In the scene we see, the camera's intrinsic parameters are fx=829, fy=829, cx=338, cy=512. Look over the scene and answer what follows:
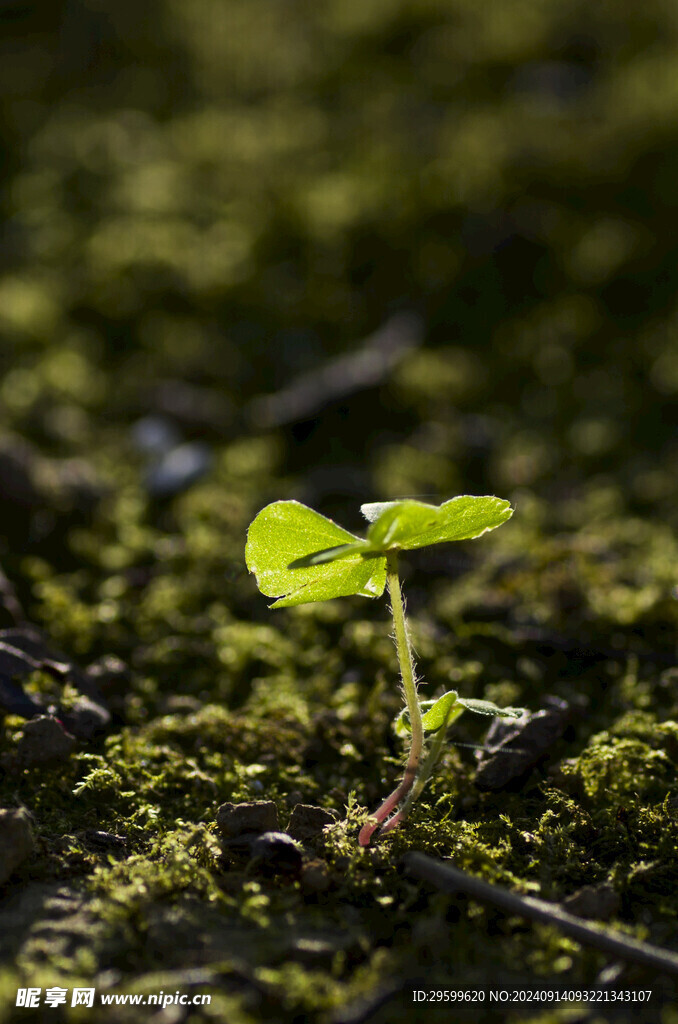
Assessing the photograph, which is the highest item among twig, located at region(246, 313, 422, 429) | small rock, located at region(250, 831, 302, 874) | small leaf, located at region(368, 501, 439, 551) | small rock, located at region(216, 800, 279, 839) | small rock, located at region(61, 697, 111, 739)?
twig, located at region(246, 313, 422, 429)

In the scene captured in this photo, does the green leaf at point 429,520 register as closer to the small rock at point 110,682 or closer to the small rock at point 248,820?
the small rock at point 248,820

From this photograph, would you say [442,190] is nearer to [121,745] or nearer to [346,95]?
[346,95]

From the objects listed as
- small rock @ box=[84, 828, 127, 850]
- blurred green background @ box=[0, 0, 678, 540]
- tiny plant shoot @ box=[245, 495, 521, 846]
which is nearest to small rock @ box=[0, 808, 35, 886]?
small rock @ box=[84, 828, 127, 850]

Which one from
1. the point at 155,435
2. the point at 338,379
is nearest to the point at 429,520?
the point at 155,435

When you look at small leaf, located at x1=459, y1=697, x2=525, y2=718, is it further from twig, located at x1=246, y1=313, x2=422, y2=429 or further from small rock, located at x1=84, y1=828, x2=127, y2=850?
twig, located at x1=246, y1=313, x2=422, y2=429

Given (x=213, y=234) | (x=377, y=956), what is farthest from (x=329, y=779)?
(x=213, y=234)

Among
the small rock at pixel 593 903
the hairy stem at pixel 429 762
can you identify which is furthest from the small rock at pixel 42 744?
the small rock at pixel 593 903

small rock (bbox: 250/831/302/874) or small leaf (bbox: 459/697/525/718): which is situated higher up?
small leaf (bbox: 459/697/525/718)
